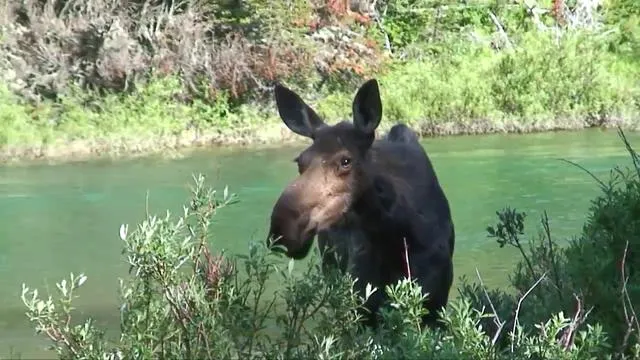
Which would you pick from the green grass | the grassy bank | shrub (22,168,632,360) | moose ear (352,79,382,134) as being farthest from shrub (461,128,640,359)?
the grassy bank

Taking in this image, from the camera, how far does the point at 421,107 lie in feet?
75.0

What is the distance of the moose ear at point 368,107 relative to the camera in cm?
543

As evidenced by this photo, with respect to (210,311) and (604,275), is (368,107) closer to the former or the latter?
(604,275)

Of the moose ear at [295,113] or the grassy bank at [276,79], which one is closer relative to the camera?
the moose ear at [295,113]

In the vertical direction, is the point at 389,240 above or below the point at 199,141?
above

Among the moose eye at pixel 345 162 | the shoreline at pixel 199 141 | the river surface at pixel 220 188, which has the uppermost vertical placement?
the moose eye at pixel 345 162

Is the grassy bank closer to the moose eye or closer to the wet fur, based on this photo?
the wet fur

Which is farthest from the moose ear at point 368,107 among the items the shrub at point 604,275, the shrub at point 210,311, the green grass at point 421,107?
the green grass at point 421,107

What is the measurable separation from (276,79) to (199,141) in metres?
2.92

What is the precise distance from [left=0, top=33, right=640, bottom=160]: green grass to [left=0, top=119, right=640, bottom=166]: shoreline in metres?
0.04

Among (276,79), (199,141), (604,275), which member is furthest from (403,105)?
(604,275)

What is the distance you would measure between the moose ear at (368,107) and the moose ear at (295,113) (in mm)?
248

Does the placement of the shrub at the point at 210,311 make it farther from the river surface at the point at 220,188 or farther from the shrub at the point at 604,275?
the river surface at the point at 220,188

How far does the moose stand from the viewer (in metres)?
5.30
